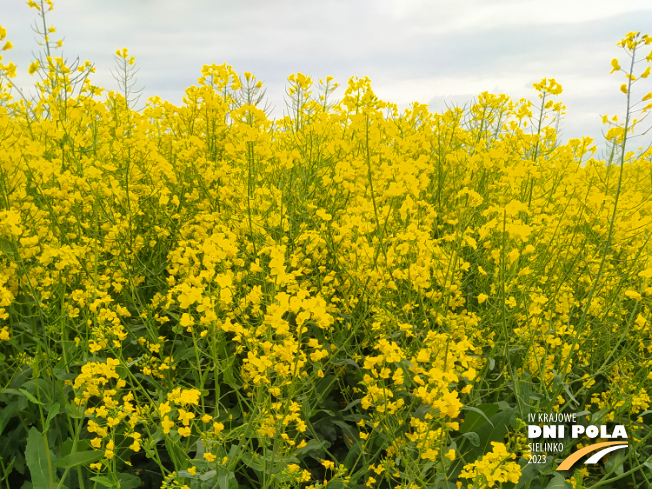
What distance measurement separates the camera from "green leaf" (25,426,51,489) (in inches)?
76.0

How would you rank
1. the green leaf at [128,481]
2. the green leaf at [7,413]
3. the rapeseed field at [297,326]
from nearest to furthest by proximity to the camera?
the rapeseed field at [297,326] → the green leaf at [128,481] → the green leaf at [7,413]

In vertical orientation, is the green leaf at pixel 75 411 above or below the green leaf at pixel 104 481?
above

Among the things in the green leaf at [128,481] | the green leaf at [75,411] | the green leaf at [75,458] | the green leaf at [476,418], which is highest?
the green leaf at [75,411]

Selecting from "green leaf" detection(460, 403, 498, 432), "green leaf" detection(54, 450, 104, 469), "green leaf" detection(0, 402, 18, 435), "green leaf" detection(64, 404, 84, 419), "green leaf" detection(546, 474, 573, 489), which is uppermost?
"green leaf" detection(64, 404, 84, 419)

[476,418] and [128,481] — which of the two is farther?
[476,418]

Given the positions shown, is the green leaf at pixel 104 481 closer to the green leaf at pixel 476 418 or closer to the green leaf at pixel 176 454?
the green leaf at pixel 176 454

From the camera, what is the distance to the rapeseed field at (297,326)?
1736mm

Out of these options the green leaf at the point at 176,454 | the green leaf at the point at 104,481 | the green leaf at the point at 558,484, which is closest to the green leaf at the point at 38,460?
the green leaf at the point at 104,481

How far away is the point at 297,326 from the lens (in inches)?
82.3

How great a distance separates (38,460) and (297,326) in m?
1.21

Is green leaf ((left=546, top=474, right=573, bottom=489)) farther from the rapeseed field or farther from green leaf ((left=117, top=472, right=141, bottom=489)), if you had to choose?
green leaf ((left=117, top=472, right=141, bottom=489))

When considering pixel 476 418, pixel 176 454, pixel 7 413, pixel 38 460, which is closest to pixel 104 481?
pixel 176 454

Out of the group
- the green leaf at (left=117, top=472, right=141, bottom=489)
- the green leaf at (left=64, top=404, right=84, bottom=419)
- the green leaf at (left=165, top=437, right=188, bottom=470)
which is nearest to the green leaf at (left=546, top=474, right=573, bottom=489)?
the green leaf at (left=165, top=437, right=188, bottom=470)

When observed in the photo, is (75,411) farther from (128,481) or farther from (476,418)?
(476,418)
